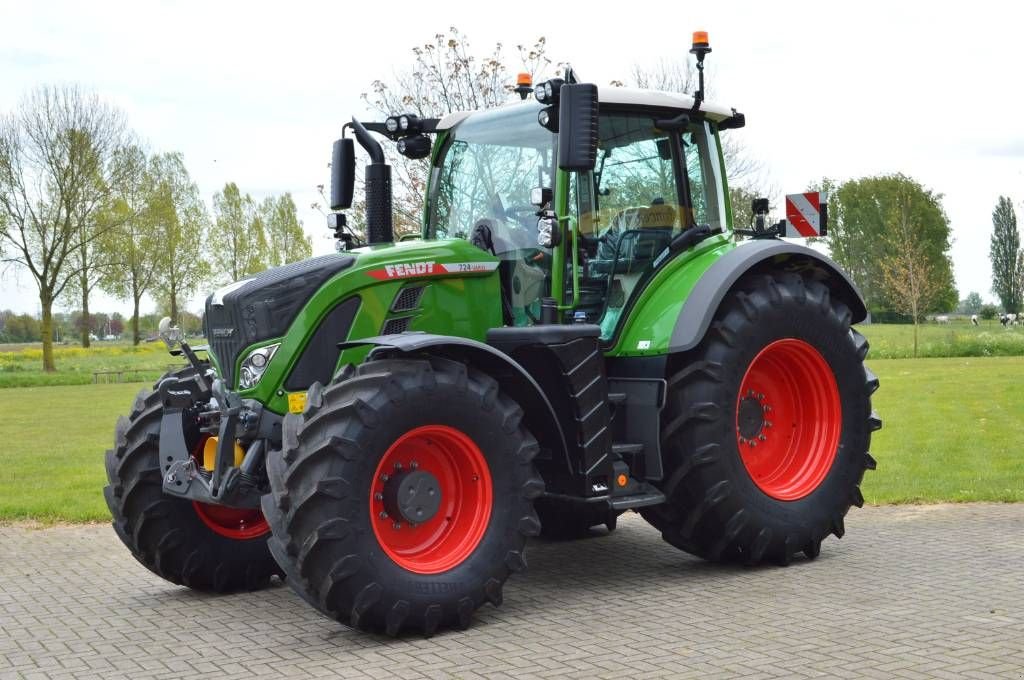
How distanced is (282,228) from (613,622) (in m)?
51.9

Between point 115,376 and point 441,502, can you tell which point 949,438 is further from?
point 115,376

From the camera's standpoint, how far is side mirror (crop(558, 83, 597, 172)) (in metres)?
6.46

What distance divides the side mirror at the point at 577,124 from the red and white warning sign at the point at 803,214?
15.8 feet

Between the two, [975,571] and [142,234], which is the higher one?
[142,234]

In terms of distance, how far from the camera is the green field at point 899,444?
10.9m

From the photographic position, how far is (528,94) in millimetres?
8258

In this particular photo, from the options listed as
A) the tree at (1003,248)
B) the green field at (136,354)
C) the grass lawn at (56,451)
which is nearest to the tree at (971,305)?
the tree at (1003,248)

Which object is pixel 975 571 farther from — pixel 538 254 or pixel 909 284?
pixel 909 284

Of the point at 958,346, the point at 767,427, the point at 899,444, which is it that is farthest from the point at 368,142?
the point at 958,346

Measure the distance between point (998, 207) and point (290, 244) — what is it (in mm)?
62306

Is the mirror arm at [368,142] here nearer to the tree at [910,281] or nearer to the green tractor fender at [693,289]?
the green tractor fender at [693,289]

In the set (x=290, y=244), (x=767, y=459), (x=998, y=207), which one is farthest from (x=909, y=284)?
(x=998, y=207)

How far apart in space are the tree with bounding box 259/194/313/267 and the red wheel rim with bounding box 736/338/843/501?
4824cm

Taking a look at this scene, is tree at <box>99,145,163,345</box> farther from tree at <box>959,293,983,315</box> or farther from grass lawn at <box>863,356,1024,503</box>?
tree at <box>959,293,983,315</box>
